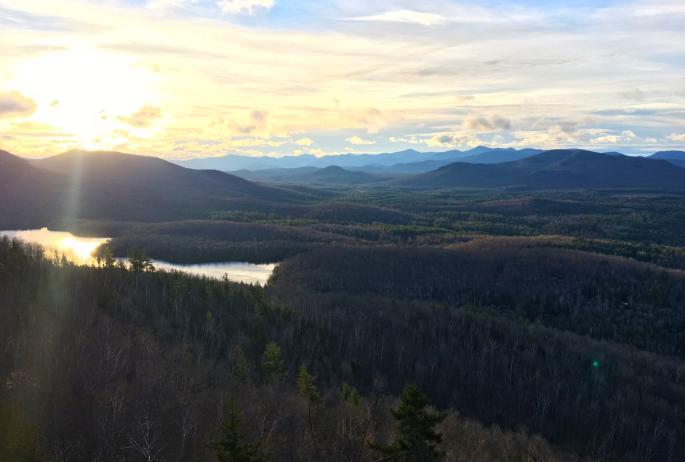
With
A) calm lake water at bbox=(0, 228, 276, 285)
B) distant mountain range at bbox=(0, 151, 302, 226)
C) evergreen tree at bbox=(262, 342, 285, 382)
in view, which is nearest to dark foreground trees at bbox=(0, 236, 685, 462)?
evergreen tree at bbox=(262, 342, 285, 382)

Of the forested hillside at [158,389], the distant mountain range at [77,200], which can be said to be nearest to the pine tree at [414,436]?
the forested hillside at [158,389]

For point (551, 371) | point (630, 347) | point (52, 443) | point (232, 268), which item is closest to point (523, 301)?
point (630, 347)

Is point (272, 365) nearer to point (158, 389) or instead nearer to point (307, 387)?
point (307, 387)

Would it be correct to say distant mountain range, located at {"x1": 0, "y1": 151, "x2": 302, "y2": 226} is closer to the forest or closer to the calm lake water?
the calm lake water

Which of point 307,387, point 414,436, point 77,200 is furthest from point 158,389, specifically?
point 77,200

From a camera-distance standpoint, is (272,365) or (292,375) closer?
(272,365)

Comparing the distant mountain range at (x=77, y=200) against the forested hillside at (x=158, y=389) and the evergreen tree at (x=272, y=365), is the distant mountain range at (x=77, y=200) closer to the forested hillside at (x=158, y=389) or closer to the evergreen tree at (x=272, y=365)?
the forested hillside at (x=158, y=389)

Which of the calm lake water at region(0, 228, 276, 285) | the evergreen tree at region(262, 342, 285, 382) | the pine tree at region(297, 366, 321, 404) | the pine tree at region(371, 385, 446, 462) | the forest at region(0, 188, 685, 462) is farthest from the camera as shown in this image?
the calm lake water at region(0, 228, 276, 285)

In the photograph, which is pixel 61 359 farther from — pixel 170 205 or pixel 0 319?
pixel 170 205
